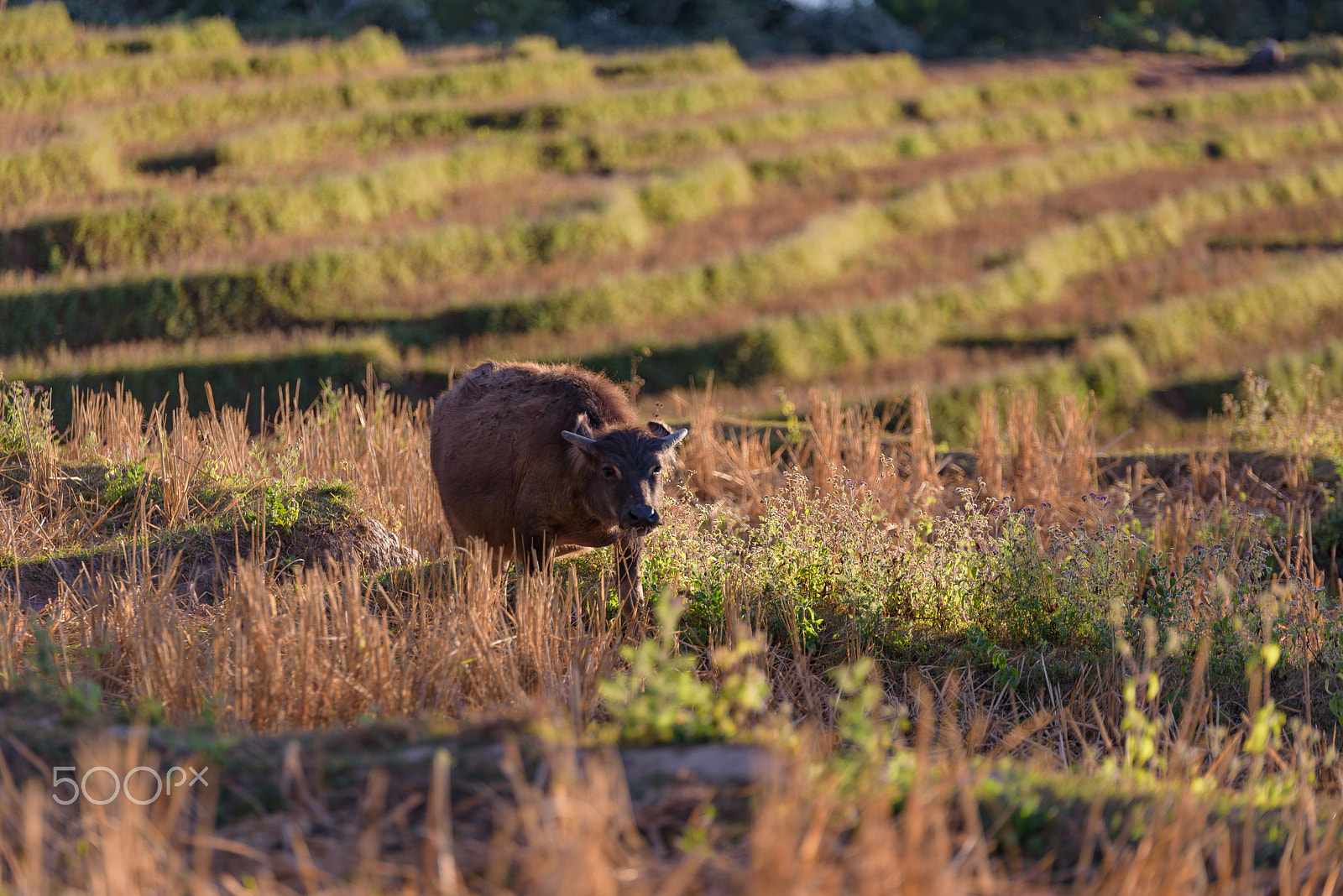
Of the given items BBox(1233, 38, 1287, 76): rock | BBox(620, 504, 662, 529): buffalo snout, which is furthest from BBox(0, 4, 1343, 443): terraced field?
BBox(620, 504, 662, 529): buffalo snout

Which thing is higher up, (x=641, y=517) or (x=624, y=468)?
Result: (x=624, y=468)

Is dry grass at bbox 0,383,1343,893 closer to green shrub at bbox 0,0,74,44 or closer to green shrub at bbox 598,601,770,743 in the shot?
green shrub at bbox 598,601,770,743

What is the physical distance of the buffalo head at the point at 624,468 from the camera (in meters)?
6.06

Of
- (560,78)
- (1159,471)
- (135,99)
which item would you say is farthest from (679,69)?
(1159,471)

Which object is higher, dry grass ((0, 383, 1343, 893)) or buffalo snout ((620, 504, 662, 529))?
buffalo snout ((620, 504, 662, 529))

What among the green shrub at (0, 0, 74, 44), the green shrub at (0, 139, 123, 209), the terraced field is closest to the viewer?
the terraced field

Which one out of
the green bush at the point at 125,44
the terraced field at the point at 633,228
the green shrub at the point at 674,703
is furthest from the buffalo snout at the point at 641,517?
the green bush at the point at 125,44

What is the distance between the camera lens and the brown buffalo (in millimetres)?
6191

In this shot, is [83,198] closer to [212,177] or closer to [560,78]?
[212,177]

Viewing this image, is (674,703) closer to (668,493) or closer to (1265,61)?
(668,493)

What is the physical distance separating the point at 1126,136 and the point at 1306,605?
1122 inches

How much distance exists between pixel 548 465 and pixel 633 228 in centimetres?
1623

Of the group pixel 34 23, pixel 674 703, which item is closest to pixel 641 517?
pixel 674 703

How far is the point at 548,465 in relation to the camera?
6.63 metres
